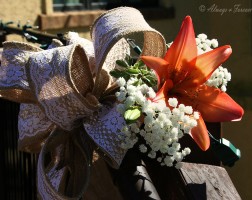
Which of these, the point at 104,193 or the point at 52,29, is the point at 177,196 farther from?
the point at 52,29

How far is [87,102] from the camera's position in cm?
86

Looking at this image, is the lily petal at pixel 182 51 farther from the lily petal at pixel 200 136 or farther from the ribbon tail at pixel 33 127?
the ribbon tail at pixel 33 127

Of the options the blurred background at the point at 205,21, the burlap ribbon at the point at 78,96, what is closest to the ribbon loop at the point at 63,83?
the burlap ribbon at the point at 78,96

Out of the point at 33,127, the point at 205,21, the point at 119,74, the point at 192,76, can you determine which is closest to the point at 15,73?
the point at 33,127

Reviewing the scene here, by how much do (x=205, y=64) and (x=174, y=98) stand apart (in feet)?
0.25

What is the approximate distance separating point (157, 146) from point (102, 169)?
0.54 ft

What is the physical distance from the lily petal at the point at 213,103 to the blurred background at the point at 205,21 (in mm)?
3482

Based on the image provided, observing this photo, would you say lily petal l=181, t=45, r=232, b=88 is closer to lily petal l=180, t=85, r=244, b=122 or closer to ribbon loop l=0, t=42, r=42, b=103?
lily petal l=180, t=85, r=244, b=122

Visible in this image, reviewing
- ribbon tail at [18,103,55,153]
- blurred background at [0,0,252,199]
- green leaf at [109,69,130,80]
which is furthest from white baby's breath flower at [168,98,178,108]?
blurred background at [0,0,252,199]

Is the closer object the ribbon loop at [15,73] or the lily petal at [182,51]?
the lily petal at [182,51]

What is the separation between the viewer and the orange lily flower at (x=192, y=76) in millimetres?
814

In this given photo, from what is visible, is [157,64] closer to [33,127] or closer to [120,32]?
[120,32]

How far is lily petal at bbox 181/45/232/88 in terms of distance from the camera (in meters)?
0.82

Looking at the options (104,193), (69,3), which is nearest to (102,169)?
(104,193)
